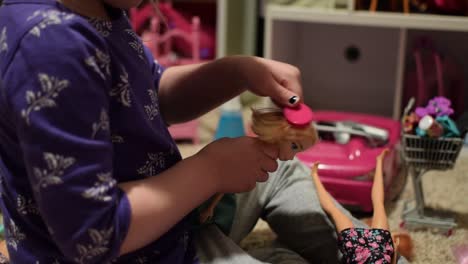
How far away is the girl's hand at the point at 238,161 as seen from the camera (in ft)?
1.99

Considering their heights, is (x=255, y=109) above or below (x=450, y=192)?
above

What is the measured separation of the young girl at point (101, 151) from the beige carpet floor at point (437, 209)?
174mm

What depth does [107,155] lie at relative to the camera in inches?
20.2

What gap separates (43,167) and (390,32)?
137cm

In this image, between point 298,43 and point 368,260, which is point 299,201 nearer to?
point 368,260

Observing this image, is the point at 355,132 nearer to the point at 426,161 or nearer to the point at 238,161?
the point at 426,161

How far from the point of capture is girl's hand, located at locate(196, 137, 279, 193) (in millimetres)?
606

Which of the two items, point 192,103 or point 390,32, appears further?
point 390,32

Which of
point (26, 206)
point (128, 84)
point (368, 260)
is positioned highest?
point (128, 84)

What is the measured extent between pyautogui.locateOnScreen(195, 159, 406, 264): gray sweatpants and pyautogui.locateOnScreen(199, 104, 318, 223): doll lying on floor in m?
0.15

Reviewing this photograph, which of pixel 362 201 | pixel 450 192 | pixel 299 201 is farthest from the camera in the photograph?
Result: pixel 450 192

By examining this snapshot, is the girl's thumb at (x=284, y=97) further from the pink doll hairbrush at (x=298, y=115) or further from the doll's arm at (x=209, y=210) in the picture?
the doll's arm at (x=209, y=210)

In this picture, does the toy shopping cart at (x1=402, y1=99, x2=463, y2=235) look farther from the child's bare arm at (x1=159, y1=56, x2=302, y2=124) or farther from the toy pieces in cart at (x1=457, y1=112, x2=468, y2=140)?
the child's bare arm at (x1=159, y1=56, x2=302, y2=124)

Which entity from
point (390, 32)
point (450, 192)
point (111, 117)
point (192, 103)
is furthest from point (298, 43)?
point (111, 117)
